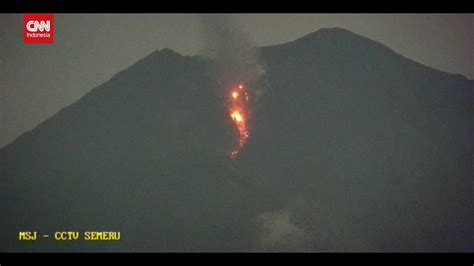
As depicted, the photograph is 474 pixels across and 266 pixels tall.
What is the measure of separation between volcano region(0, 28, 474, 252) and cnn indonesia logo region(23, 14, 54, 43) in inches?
41.4

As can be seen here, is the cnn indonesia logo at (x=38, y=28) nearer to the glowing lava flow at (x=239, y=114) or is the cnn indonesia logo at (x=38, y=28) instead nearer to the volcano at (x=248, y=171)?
the volcano at (x=248, y=171)

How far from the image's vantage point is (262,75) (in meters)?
6.78

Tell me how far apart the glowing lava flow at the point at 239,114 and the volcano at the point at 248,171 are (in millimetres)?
124

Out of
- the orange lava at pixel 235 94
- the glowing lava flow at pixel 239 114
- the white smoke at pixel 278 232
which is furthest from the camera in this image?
the glowing lava flow at pixel 239 114

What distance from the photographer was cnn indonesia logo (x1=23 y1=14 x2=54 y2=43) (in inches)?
201

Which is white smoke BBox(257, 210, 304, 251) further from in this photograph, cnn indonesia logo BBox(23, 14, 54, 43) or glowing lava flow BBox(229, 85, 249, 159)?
cnn indonesia logo BBox(23, 14, 54, 43)

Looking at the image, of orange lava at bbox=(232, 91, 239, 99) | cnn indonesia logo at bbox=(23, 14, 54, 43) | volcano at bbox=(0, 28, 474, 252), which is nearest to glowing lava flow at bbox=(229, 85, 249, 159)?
orange lava at bbox=(232, 91, 239, 99)

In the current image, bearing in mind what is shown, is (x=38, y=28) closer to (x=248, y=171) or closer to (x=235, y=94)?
(x=235, y=94)

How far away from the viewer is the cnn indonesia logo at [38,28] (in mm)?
5102

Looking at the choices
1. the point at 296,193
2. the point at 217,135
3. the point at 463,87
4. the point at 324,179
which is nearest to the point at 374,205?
the point at 324,179

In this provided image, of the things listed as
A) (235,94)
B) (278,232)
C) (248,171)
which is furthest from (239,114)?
(278,232)

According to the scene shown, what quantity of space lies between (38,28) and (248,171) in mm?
3449

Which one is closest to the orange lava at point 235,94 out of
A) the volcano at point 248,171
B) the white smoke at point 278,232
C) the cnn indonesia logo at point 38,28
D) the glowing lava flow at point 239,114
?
the glowing lava flow at point 239,114

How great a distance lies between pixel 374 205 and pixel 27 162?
15.1 ft
